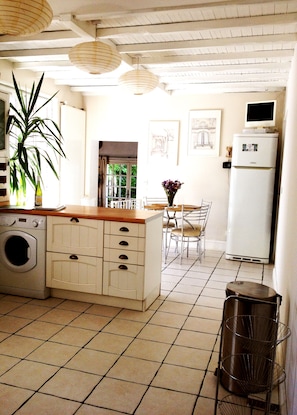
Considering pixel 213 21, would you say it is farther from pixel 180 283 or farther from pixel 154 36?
pixel 180 283

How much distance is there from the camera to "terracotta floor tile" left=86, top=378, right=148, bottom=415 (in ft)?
6.69

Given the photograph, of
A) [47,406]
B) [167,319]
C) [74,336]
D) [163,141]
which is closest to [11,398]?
[47,406]

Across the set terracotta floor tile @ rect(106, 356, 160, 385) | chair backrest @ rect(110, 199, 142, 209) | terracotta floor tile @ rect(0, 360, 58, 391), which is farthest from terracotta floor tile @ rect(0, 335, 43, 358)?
chair backrest @ rect(110, 199, 142, 209)

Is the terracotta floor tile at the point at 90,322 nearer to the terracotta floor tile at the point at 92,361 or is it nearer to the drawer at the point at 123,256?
the terracotta floor tile at the point at 92,361

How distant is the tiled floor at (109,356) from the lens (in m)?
2.06

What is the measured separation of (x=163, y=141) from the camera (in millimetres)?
6219

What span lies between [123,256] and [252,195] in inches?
104

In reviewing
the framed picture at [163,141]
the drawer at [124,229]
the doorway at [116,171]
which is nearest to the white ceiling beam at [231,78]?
the framed picture at [163,141]

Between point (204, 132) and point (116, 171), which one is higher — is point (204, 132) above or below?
above

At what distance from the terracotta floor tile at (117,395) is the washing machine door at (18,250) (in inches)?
63.7

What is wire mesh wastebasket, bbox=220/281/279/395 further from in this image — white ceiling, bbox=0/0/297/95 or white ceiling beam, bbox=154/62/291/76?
white ceiling beam, bbox=154/62/291/76

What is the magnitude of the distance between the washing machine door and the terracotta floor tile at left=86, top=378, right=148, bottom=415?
162cm

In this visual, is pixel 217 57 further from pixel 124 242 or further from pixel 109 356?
pixel 109 356

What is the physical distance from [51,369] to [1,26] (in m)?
2.07
